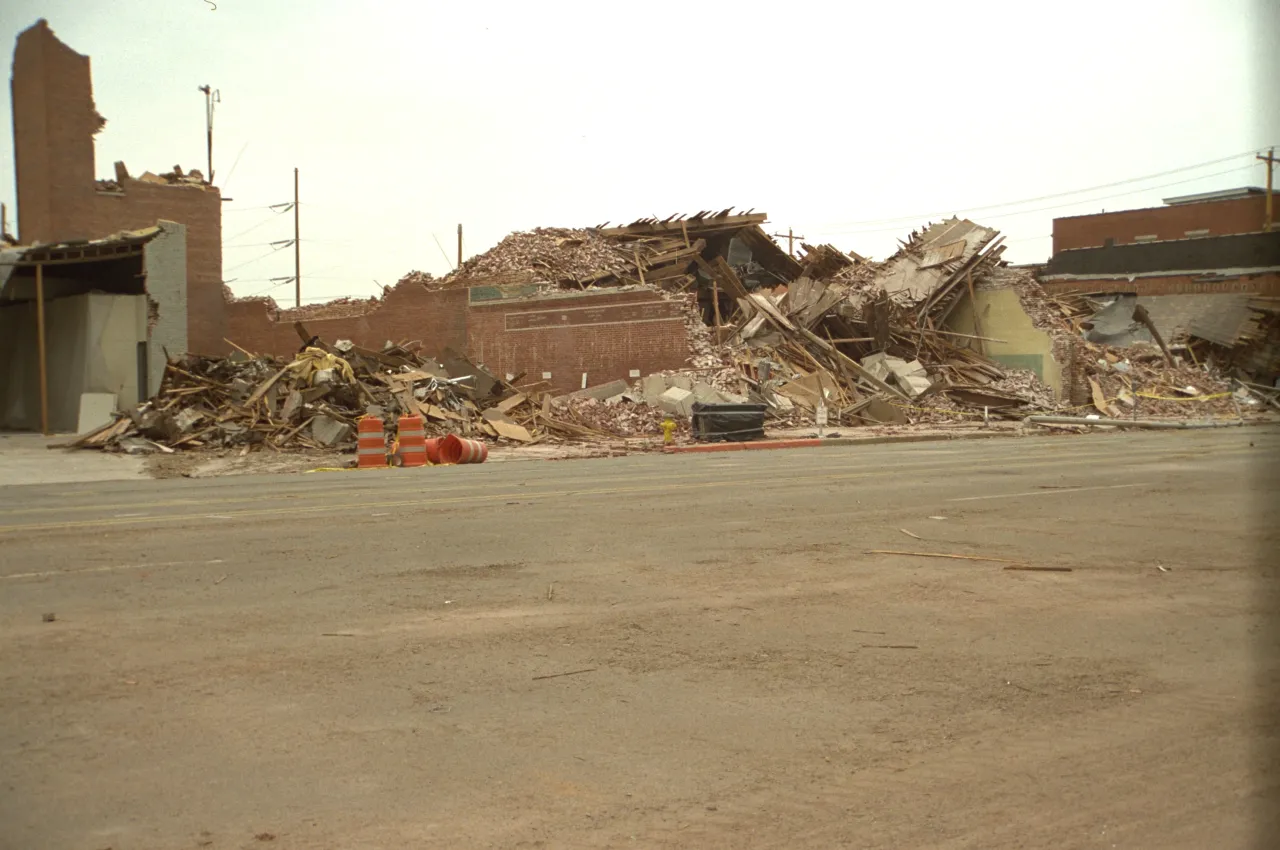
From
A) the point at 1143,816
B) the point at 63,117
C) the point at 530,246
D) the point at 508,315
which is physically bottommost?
the point at 1143,816

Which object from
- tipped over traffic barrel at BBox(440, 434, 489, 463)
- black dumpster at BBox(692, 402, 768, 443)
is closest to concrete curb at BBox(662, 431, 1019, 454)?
black dumpster at BBox(692, 402, 768, 443)

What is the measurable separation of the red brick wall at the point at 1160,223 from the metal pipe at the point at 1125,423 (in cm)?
4258

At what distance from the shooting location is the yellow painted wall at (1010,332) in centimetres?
4666

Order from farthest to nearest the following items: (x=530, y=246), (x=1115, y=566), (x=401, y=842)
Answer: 1. (x=530, y=246)
2. (x=1115, y=566)
3. (x=401, y=842)

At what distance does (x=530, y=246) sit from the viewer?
46688 mm

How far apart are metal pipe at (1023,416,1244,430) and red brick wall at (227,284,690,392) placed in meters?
11.6

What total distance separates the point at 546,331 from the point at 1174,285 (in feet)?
120

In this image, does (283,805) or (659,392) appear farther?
(659,392)

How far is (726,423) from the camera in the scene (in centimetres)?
3150

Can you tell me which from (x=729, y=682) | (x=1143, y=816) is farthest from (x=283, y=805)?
(x=1143, y=816)

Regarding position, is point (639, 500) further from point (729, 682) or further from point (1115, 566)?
point (729, 682)

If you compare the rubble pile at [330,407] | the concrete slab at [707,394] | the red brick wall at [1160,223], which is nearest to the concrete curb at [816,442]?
the rubble pile at [330,407]

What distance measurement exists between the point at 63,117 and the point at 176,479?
103ft

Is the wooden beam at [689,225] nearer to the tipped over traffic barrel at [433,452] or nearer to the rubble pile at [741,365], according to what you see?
the rubble pile at [741,365]
